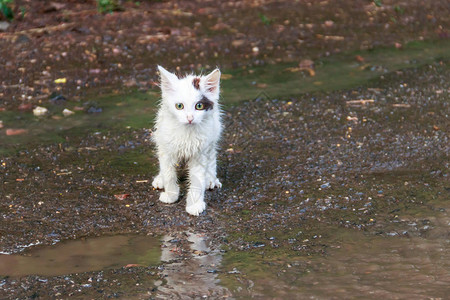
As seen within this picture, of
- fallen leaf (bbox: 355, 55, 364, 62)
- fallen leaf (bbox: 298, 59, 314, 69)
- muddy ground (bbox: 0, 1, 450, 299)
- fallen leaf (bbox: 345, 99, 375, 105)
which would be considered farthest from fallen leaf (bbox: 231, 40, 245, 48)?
fallen leaf (bbox: 345, 99, 375, 105)

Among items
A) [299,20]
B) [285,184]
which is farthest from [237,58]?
[285,184]

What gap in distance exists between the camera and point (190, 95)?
5.14 metres

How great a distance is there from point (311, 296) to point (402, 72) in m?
5.40

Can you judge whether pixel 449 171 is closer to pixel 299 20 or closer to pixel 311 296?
pixel 311 296

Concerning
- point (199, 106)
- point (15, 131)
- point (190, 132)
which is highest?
point (199, 106)

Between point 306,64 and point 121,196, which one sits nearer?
point 121,196

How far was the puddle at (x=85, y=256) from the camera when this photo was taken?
→ 4527 millimetres

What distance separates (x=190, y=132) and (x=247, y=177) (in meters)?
0.98

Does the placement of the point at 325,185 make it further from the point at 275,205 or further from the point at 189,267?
the point at 189,267

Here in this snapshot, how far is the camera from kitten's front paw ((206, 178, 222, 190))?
18.9 ft

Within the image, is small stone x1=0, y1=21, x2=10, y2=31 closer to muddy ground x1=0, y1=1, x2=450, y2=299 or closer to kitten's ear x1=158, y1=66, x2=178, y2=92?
muddy ground x1=0, y1=1, x2=450, y2=299

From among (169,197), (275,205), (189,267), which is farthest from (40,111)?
(189,267)

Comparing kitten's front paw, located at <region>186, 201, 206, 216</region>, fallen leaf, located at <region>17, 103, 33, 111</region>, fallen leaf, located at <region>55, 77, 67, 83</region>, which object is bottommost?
fallen leaf, located at <region>17, 103, 33, 111</region>

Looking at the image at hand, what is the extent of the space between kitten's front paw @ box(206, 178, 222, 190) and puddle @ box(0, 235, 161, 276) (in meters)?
0.93
